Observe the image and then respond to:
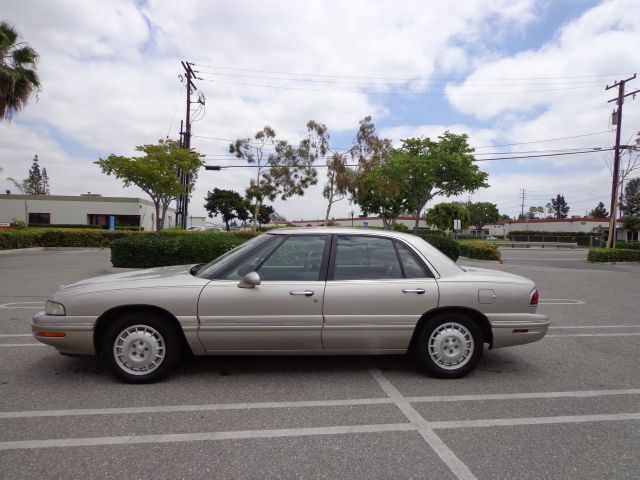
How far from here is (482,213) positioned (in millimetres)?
93312

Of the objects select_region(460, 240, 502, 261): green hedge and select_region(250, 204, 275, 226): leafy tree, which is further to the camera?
select_region(250, 204, 275, 226): leafy tree

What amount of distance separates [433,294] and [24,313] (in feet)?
21.7

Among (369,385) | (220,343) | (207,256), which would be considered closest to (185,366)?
(220,343)

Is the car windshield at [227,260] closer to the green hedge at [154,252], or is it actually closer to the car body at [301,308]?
the car body at [301,308]

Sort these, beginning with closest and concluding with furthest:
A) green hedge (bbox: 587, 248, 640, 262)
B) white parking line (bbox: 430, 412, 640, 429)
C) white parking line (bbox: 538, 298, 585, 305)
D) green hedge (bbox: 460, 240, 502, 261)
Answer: white parking line (bbox: 430, 412, 640, 429) < white parking line (bbox: 538, 298, 585, 305) < green hedge (bbox: 460, 240, 502, 261) < green hedge (bbox: 587, 248, 640, 262)

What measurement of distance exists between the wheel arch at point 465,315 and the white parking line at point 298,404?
0.59m

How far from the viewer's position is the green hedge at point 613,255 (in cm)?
2317

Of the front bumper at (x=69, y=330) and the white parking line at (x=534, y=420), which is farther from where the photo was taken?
the front bumper at (x=69, y=330)

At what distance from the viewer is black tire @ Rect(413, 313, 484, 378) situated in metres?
4.11

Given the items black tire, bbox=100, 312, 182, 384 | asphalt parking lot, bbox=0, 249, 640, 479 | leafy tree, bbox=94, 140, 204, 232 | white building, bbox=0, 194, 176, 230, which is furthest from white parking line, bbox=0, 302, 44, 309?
white building, bbox=0, 194, 176, 230

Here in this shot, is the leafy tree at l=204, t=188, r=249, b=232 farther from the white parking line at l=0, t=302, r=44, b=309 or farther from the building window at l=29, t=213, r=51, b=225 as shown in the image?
the white parking line at l=0, t=302, r=44, b=309

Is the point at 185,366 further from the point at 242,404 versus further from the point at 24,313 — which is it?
the point at 24,313

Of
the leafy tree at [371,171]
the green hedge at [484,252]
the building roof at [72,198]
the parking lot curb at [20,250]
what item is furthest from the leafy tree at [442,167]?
the building roof at [72,198]

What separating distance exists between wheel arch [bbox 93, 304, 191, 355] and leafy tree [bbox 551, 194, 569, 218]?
483 ft
